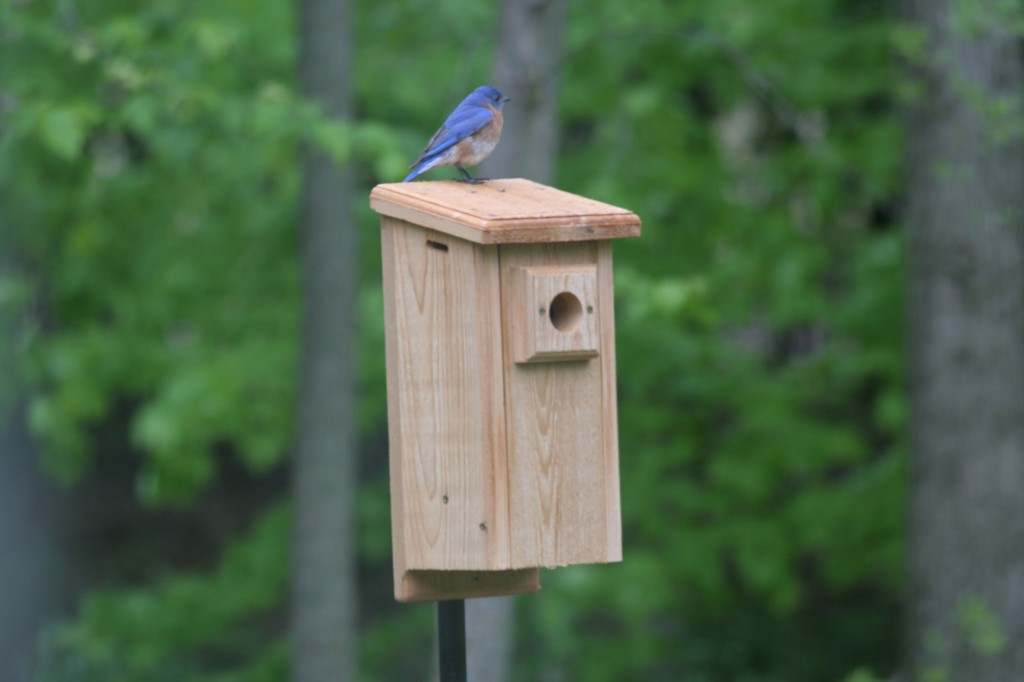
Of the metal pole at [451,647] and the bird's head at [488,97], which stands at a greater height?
the bird's head at [488,97]

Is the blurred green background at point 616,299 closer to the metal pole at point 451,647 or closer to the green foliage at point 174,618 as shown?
the green foliage at point 174,618

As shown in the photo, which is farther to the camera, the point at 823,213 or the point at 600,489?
the point at 823,213

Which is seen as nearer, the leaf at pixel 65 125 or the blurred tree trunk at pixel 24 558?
the leaf at pixel 65 125

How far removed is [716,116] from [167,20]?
11.0 ft

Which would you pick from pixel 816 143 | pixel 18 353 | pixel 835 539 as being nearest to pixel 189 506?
pixel 18 353

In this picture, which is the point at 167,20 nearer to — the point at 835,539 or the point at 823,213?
the point at 823,213

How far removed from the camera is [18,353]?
554 centimetres

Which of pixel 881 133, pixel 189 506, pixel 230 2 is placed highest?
pixel 230 2

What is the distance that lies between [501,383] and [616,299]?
3.36 m

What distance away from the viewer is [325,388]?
548cm

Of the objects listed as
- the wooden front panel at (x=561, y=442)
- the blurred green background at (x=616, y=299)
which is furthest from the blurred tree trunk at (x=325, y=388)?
the wooden front panel at (x=561, y=442)

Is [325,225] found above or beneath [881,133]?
beneath

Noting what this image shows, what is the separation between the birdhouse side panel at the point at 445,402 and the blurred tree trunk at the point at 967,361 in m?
3.52

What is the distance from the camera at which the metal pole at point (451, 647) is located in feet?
7.88
